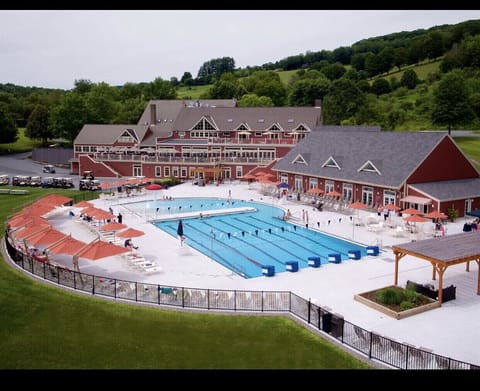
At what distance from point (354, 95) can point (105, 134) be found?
46074 mm

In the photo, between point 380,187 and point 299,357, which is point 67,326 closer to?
point 299,357

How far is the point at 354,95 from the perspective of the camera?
88.4 meters

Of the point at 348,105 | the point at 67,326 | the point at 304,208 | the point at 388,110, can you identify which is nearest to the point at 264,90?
the point at 348,105

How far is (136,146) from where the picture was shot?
64.8 metres

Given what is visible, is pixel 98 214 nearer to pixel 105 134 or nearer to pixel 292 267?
pixel 292 267

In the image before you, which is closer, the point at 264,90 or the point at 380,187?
the point at 380,187

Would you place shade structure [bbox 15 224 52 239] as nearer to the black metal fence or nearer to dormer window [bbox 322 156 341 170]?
the black metal fence

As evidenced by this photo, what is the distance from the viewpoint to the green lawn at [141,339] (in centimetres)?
1489

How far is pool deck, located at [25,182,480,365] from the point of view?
55.7ft

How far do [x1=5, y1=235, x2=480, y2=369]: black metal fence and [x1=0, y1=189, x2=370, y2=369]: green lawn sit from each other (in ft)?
1.91

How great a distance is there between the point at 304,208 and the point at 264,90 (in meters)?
68.9

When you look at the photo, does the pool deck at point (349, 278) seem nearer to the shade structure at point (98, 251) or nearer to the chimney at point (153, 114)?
the shade structure at point (98, 251)

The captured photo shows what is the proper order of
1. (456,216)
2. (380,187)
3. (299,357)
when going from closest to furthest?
(299,357) → (456,216) → (380,187)
